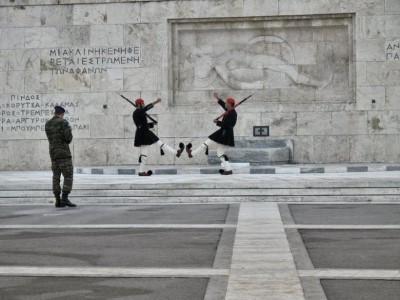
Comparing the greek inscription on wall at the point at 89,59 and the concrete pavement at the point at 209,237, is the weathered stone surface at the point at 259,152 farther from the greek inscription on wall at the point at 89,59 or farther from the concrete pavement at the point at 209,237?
the greek inscription on wall at the point at 89,59

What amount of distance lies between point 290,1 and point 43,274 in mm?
19678

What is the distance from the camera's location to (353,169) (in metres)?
22.4

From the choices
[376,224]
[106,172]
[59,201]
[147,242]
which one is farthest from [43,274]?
[106,172]

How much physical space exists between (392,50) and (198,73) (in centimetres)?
601

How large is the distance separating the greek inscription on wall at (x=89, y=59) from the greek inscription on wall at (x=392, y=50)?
7.60 m

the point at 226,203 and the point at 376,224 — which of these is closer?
the point at 376,224

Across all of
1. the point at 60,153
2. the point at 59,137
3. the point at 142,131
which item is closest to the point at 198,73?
the point at 142,131

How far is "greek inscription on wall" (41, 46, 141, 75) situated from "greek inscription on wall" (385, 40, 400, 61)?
7.60 meters

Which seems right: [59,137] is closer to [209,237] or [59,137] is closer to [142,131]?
[142,131]

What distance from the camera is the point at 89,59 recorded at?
88.0ft

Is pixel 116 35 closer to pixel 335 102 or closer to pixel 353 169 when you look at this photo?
pixel 335 102

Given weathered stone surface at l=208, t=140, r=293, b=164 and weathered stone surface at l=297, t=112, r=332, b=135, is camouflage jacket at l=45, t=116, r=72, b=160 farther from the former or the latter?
weathered stone surface at l=297, t=112, r=332, b=135

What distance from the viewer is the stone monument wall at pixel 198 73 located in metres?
25.8

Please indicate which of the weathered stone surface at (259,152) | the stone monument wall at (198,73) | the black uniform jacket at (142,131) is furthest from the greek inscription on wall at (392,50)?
the black uniform jacket at (142,131)
